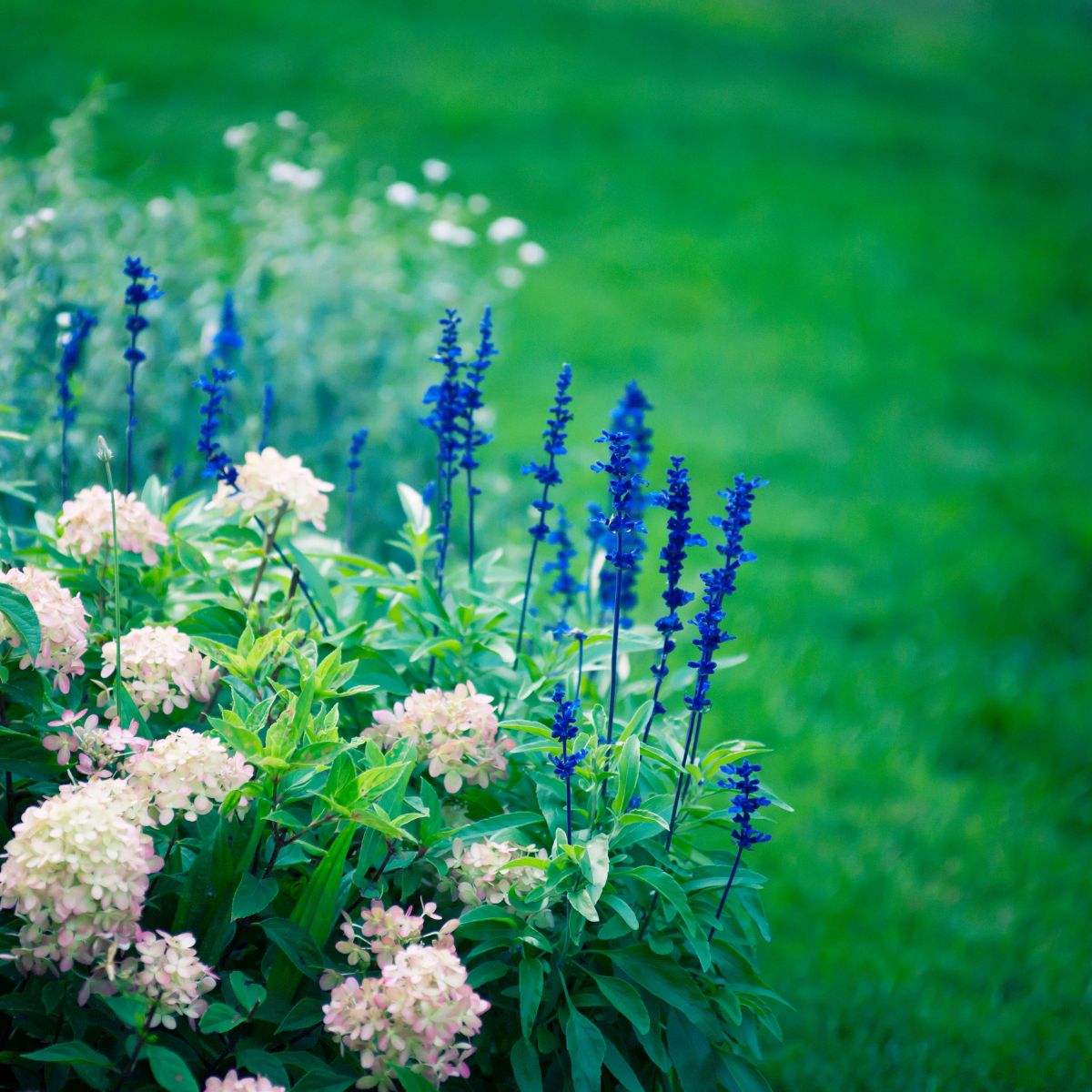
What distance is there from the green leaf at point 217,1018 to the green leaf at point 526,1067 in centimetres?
42

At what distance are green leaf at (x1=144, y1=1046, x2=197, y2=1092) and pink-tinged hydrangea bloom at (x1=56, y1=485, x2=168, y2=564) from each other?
91cm

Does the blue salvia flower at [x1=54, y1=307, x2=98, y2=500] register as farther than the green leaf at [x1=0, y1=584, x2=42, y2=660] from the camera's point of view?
Yes

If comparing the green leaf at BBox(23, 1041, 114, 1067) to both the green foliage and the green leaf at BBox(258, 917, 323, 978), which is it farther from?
the green leaf at BBox(258, 917, 323, 978)

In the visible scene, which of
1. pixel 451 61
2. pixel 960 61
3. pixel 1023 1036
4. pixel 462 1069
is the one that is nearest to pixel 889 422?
pixel 1023 1036

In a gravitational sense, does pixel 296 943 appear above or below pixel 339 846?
below

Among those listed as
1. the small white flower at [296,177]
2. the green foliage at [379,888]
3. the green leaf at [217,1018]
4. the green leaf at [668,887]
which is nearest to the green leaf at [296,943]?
the green foliage at [379,888]

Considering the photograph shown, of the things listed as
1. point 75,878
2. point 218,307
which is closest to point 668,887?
point 75,878

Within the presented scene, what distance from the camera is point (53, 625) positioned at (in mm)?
1762

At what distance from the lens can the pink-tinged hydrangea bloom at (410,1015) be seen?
1.49 meters

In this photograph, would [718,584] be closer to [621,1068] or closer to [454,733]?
[454,733]

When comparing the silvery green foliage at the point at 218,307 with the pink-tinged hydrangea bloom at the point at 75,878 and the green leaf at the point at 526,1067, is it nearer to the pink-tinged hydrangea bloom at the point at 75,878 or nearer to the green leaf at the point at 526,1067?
the pink-tinged hydrangea bloom at the point at 75,878

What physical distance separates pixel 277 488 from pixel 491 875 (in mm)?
766

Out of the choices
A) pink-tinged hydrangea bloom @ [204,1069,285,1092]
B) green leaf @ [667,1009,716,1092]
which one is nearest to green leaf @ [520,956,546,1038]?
green leaf @ [667,1009,716,1092]

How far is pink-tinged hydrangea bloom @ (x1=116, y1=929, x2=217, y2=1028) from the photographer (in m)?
1.50
